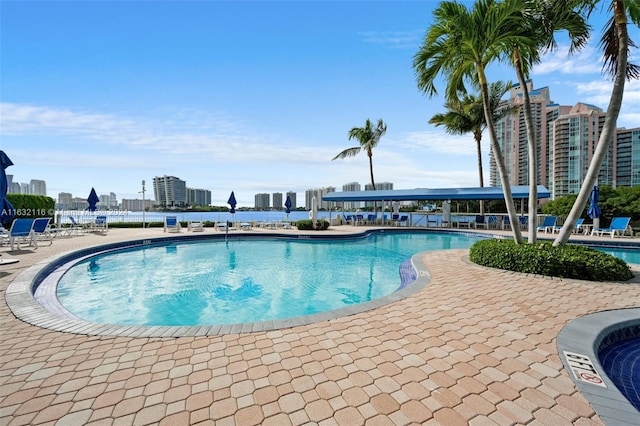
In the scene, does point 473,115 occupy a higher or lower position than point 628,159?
higher

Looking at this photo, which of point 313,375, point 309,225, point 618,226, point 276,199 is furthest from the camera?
point 276,199

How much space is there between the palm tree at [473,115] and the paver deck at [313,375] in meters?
17.2

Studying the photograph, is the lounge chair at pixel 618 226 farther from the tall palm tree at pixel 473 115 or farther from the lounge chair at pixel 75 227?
the lounge chair at pixel 75 227

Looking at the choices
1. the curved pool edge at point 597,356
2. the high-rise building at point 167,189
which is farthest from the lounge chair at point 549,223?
the high-rise building at point 167,189

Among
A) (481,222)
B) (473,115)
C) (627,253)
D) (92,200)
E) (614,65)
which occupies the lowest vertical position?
(627,253)

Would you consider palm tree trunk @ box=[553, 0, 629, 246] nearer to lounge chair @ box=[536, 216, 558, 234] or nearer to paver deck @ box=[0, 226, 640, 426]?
paver deck @ box=[0, 226, 640, 426]

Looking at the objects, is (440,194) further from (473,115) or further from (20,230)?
(20,230)

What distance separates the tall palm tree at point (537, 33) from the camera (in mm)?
5721

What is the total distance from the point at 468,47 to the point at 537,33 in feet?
4.67

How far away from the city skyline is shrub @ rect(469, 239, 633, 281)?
3042 mm

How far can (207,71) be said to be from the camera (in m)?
9.70

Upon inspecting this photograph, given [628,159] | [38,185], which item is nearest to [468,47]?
[38,185]

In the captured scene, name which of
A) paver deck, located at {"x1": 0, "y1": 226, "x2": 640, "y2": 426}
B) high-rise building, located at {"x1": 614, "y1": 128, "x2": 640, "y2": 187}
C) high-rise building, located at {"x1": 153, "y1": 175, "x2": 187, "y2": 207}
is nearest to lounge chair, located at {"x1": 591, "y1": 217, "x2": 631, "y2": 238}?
paver deck, located at {"x1": 0, "y1": 226, "x2": 640, "y2": 426}

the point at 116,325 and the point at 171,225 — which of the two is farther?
the point at 171,225
